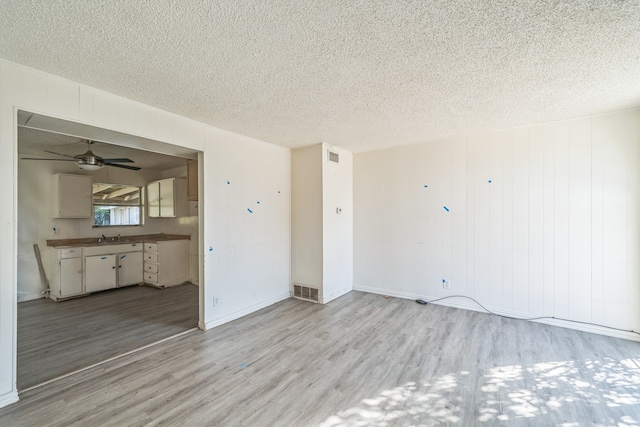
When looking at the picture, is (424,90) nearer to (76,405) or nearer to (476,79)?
(476,79)

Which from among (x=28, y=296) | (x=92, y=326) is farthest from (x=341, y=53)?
(x=28, y=296)

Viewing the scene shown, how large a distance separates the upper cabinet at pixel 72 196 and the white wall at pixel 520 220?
201 inches

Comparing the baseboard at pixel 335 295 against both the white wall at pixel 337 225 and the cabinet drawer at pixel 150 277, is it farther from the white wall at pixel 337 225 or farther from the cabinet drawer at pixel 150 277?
the cabinet drawer at pixel 150 277

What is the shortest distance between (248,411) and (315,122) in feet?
9.17

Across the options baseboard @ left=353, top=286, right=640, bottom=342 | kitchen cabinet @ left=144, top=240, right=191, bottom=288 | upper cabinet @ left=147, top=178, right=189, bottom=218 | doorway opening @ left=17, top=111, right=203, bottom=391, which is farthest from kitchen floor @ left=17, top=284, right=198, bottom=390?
baseboard @ left=353, top=286, right=640, bottom=342

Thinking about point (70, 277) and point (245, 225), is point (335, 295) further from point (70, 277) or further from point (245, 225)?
point (70, 277)

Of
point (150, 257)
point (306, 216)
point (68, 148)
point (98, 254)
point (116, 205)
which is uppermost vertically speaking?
point (68, 148)

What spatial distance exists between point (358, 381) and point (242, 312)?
6.39ft

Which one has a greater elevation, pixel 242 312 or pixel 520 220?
pixel 520 220

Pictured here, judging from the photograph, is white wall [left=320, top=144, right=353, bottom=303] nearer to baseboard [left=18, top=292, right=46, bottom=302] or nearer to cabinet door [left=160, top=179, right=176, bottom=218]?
cabinet door [left=160, top=179, right=176, bottom=218]

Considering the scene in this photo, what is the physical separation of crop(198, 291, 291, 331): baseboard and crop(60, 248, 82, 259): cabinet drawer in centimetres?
291

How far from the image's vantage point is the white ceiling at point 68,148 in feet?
11.9

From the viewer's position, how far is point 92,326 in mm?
3252

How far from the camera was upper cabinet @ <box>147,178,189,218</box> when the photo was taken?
211 inches
